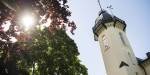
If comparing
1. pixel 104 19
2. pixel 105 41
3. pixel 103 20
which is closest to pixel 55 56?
pixel 105 41

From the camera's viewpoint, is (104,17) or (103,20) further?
(104,17)

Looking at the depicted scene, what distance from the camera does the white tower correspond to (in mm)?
26422

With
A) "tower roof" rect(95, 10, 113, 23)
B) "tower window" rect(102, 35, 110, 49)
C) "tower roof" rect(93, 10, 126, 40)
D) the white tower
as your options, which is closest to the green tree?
the white tower

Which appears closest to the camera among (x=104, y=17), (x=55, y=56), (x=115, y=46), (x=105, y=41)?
(x=55, y=56)

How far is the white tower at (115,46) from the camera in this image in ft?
86.7

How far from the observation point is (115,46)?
2802cm

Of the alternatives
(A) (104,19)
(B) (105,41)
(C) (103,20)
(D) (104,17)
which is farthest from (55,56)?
(D) (104,17)

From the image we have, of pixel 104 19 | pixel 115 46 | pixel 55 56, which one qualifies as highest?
pixel 104 19

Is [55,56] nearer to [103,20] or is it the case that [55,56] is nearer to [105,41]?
[105,41]

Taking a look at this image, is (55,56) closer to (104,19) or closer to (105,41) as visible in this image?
(105,41)

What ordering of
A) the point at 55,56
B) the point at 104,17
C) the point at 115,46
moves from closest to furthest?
1. the point at 55,56
2. the point at 115,46
3. the point at 104,17

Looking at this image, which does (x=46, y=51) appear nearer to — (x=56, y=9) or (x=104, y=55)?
(x=104, y=55)

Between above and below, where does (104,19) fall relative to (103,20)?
above

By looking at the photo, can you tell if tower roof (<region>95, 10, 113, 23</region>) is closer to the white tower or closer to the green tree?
the white tower
